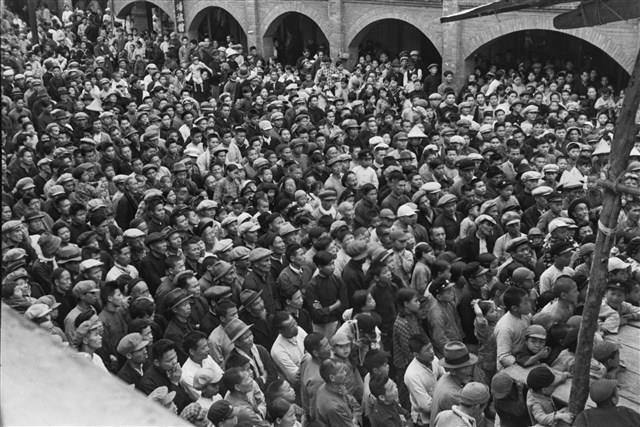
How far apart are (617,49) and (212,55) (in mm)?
9781

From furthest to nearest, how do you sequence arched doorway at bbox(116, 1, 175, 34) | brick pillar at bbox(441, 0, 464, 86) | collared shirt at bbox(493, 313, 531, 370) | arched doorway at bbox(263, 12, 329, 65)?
arched doorway at bbox(116, 1, 175, 34) < arched doorway at bbox(263, 12, 329, 65) < brick pillar at bbox(441, 0, 464, 86) < collared shirt at bbox(493, 313, 531, 370)

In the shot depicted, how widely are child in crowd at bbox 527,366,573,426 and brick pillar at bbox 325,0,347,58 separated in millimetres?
18026

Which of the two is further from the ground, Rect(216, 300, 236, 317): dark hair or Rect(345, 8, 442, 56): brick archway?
Rect(345, 8, 442, 56): brick archway

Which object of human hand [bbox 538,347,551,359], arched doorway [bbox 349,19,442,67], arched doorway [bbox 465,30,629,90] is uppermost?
arched doorway [bbox 349,19,442,67]

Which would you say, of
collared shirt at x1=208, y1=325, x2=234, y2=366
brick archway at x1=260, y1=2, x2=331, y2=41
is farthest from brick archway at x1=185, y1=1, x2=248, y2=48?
collared shirt at x1=208, y1=325, x2=234, y2=366

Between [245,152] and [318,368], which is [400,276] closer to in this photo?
[318,368]

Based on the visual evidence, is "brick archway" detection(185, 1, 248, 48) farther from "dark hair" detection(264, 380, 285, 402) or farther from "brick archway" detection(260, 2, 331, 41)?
"dark hair" detection(264, 380, 285, 402)

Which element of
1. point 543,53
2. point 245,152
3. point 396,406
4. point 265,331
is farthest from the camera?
point 543,53

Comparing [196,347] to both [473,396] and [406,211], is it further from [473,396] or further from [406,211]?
[406,211]

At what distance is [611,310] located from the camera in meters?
6.32

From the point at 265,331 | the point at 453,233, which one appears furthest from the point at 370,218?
the point at 265,331

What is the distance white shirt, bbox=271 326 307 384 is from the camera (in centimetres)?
643

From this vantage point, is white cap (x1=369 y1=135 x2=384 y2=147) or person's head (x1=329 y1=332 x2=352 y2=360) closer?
person's head (x1=329 y1=332 x2=352 y2=360)

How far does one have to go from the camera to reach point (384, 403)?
577cm
